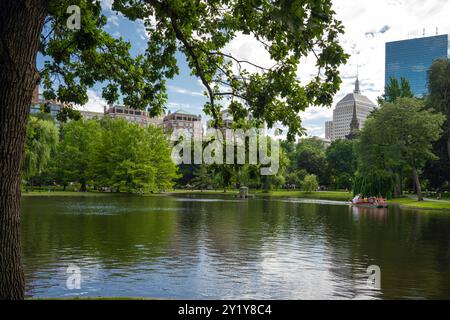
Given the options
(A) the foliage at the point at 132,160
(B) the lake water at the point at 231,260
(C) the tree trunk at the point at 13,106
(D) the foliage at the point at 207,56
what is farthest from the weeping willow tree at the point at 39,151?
(C) the tree trunk at the point at 13,106

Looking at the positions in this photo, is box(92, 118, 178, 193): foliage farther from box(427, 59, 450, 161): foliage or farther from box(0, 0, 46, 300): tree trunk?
box(0, 0, 46, 300): tree trunk

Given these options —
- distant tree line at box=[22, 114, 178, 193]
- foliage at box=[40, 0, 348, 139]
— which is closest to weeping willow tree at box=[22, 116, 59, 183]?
distant tree line at box=[22, 114, 178, 193]

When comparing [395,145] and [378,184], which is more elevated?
[395,145]

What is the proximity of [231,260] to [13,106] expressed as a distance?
11010 mm

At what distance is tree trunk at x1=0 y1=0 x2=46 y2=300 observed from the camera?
5655 mm

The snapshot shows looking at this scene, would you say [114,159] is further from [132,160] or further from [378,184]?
[378,184]

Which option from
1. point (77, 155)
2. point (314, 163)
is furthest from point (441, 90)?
point (77, 155)

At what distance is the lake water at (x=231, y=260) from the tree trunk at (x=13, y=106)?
16.8ft

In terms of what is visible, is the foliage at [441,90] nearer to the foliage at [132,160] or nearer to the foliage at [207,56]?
the foliage at [132,160]

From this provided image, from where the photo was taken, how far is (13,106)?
5715mm

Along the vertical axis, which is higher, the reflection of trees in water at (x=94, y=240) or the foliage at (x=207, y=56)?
the foliage at (x=207, y=56)

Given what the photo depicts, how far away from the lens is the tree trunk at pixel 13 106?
223 inches

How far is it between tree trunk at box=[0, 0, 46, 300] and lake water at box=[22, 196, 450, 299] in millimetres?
5107
